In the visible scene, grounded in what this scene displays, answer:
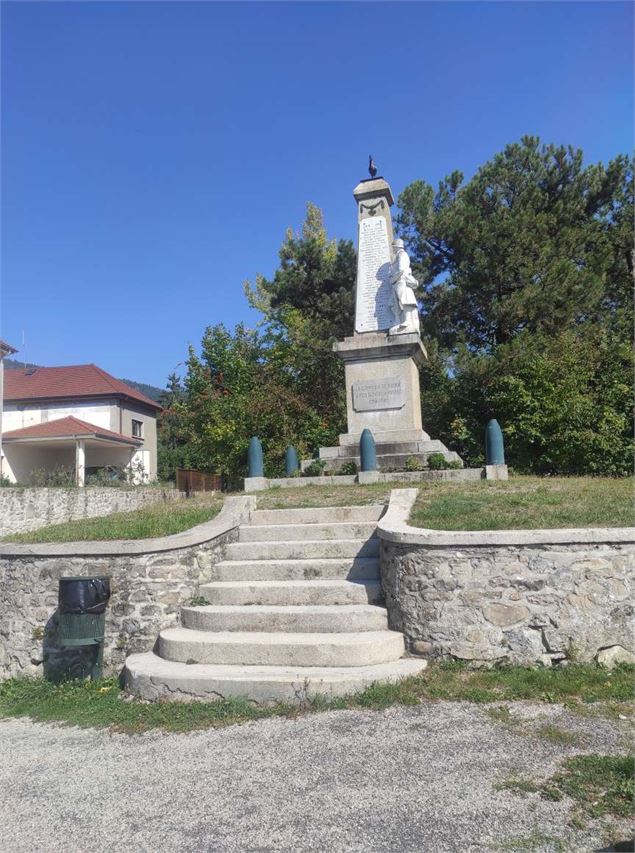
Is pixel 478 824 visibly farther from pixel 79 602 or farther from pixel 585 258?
pixel 585 258

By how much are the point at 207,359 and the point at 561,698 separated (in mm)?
25605

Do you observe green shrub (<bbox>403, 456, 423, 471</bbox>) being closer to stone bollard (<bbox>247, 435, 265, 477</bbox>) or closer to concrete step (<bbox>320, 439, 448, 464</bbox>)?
concrete step (<bbox>320, 439, 448, 464</bbox>)

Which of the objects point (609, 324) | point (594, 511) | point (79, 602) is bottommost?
point (79, 602)

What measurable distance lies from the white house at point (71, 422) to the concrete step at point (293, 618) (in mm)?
21940

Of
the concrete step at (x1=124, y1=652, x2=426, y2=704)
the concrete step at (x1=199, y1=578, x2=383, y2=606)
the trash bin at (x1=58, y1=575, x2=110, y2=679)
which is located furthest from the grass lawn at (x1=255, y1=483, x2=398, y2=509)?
the concrete step at (x1=124, y1=652, x2=426, y2=704)

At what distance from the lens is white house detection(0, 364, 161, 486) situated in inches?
1096

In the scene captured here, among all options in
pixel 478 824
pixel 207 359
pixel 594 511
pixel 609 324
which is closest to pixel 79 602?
pixel 478 824

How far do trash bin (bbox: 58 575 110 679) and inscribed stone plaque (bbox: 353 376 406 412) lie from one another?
7.34 m

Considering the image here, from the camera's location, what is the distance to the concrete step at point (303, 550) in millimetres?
6910

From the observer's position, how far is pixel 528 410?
1733cm

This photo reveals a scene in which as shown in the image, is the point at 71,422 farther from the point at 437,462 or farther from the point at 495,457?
the point at 495,457

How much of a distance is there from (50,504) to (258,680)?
14.4m

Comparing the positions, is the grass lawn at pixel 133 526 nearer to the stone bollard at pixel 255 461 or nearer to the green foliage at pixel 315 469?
the stone bollard at pixel 255 461

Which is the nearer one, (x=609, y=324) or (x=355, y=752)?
(x=355, y=752)
